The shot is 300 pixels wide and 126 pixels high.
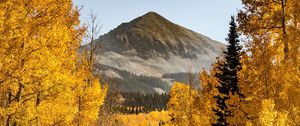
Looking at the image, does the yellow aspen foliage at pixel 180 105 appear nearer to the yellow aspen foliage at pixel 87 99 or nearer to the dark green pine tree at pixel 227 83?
the dark green pine tree at pixel 227 83

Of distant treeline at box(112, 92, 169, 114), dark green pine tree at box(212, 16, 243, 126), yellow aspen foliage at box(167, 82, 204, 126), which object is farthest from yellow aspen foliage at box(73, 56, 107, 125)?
distant treeline at box(112, 92, 169, 114)

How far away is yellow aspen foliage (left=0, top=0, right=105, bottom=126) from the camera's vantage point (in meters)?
10.8

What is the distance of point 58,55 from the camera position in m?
12.8

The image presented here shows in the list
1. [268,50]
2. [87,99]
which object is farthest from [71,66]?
[268,50]

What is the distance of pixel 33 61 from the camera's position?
11.8 m

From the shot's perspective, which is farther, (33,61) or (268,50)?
(268,50)

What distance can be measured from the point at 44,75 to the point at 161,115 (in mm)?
140688

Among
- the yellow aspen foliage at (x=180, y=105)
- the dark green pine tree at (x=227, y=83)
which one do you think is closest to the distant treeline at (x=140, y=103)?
the yellow aspen foliage at (x=180, y=105)

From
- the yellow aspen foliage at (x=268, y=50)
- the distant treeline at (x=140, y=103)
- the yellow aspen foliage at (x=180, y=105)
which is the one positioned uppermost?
the yellow aspen foliage at (x=268, y=50)

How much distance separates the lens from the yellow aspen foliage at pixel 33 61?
35.4 ft

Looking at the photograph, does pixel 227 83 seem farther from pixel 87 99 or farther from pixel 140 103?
pixel 140 103

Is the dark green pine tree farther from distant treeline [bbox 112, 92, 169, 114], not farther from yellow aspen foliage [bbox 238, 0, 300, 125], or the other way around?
distant treeline [bbox 112, 92, 169, 114]

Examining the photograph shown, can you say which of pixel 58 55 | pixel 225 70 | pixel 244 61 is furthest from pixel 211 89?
pixel 58 55

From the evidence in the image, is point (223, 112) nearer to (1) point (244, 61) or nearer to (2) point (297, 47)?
(1) point (244, 61)
